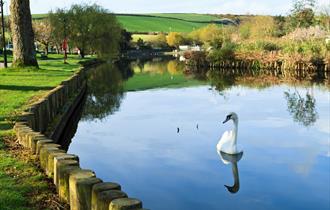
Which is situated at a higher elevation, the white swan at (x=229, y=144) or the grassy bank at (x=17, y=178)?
the grassy bank at (x=17, y=178)

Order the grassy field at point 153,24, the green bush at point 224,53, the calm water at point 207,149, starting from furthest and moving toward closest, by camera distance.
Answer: the grassy field at point 153,24 < the green bush at point 224,53 < the calm water at point 207,149

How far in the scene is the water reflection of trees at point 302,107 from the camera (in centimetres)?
1930

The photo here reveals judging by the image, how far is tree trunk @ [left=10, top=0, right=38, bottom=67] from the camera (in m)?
26.6

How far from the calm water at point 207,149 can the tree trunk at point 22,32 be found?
15.9 feet

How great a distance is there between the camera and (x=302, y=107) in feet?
75.0

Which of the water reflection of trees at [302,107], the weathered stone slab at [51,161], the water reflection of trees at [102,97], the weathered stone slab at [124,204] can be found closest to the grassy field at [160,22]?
the water reflection of trees at [102,97]

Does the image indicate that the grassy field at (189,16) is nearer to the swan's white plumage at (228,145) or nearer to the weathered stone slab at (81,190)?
the swan's white plumage at (228,145)

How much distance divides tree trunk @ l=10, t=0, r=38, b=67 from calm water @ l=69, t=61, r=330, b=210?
484 centimetres

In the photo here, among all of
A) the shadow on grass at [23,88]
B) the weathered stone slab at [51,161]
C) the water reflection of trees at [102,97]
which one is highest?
the weathered stone slab at [51,161]

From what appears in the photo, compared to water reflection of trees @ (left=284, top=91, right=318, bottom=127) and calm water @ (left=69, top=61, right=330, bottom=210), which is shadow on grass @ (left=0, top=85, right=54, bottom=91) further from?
water reflection of trees @ (left=284, top=91, right=318, bottom=127)

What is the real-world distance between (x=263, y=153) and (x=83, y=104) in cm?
1325

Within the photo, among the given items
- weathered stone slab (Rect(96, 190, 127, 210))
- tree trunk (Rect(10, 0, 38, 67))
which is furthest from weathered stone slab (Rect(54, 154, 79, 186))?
tree trunk (Rect(10, 0, 38, 67))

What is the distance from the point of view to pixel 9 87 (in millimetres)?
19500

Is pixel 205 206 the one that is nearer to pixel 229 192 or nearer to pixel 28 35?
pixel 229 192
